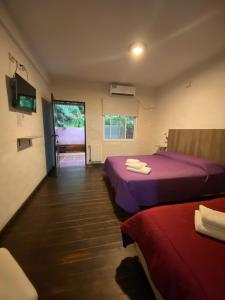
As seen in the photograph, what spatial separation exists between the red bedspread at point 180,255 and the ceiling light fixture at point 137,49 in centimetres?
262

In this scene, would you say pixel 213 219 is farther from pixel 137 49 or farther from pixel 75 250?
pixel 137 49

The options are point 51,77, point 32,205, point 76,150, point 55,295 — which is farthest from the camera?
point 76,150

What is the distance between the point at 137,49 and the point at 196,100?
5.74 ft

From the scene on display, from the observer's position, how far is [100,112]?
482 cm

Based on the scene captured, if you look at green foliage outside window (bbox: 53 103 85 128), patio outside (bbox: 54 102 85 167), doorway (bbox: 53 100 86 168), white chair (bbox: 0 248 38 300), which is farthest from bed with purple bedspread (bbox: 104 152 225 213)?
green foliage outside window (bbox: 53 103 85 128)

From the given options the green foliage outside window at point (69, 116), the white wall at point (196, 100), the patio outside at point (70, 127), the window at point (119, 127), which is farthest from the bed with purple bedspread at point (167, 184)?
the green foliage outside window at point (69, 116)

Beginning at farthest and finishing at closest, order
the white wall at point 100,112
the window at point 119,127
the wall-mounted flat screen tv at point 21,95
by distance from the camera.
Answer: the window at point 119,127, the white wall at point 100,112, the wall-mounted flat screen tv at point 21,95

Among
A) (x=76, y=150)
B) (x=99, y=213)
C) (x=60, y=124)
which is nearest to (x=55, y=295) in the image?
(x=99, y=213)

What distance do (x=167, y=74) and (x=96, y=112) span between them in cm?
228

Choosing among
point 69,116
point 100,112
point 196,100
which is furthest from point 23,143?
point 69,116

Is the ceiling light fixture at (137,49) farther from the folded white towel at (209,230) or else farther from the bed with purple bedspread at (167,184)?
the folded white towel at (209,230)

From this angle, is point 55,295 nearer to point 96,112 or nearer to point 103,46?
point 103,46

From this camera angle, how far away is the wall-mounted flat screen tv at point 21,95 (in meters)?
1.99

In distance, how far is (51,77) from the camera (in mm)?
4219
